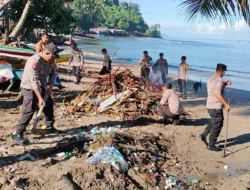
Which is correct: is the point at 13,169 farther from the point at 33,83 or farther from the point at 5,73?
the point at 5,73

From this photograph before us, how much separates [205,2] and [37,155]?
4091 millimetres

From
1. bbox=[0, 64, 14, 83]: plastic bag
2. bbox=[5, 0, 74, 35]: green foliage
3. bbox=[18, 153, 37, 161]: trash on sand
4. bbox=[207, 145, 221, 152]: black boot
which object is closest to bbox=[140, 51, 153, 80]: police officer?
bbox=[0, 64, 14, 83]: plastic bag

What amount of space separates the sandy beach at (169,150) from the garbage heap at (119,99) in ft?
1.07

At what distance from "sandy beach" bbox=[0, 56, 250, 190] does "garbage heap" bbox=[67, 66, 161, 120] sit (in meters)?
0.33

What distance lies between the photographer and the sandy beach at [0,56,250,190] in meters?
4.90

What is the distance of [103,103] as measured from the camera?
29.2 ft

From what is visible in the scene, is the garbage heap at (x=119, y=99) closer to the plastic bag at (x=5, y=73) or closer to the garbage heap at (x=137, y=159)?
the garbage heap at (x=137, y=159)

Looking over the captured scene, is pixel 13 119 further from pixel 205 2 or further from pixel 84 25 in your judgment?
pixel 84 25

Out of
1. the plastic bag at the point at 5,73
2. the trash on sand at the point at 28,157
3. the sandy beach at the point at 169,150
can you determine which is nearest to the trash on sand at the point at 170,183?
the sandy beach at the point at 169,150

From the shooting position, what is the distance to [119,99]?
8688 millimetres

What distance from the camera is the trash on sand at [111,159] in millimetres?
5328

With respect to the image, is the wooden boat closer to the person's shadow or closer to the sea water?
the sea water

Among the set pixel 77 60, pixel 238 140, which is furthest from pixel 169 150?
pixel 77 60

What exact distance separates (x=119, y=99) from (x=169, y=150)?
2382mm
